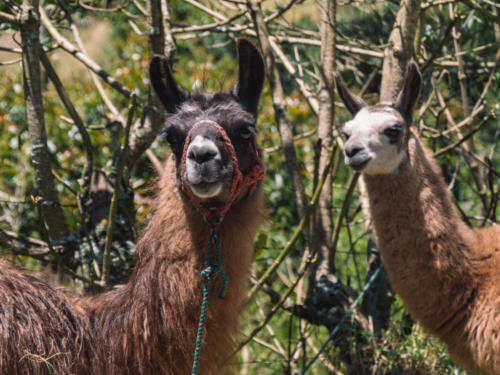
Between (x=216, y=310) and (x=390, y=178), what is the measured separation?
1.37 metres

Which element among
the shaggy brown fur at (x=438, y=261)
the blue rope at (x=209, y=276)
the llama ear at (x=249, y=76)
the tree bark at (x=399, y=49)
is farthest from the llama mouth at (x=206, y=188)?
the tree bark at (x=399, y=49)

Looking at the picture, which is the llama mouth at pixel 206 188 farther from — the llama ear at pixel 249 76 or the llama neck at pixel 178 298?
the llama ear at pixel 249 76

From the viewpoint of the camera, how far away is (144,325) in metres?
2.41

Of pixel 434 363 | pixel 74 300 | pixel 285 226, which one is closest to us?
pixel 74 300

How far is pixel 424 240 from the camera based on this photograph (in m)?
3.13

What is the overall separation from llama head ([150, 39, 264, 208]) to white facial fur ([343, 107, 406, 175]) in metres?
0.79

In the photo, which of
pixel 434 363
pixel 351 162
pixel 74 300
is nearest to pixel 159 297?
pixel 74 300

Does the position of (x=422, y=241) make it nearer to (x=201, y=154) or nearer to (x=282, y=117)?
(x=282, y=117)

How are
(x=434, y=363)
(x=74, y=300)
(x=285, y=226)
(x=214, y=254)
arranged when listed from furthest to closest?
(x=285, y=226), (x=434, y=363), (x=74, y=300), (x=214, y=254)

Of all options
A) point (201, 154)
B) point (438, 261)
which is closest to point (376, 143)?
point (438, 261)

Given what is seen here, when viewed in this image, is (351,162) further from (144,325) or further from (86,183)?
(86,183)

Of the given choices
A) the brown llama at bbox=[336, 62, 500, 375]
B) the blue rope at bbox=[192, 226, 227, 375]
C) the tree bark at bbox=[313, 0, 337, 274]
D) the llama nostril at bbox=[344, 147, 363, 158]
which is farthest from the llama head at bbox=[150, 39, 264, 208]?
the tree bark at bbox=[313, 0, 337, 274]

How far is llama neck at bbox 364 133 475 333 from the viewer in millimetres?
3055

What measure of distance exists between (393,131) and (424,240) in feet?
2.06
